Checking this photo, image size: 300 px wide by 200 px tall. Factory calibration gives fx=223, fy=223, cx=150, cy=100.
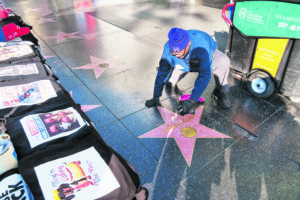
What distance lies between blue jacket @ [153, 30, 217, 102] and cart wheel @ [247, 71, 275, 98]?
0.83 meters

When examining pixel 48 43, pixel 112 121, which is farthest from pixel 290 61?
pixel 48 43

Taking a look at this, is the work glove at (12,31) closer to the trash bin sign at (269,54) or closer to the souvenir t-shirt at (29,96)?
the souvenir t-shirt at (29,96)

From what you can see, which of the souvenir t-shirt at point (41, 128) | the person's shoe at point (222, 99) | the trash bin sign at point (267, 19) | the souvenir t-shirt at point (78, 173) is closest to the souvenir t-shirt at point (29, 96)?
the souvenir t-shirt at point (41, 128)

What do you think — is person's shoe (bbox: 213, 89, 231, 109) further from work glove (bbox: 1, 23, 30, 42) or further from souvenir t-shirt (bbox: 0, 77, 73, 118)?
work glove (bbox: 1, 23, 30, 42)

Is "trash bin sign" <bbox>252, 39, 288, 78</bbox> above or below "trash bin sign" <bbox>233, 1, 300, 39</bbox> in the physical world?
below

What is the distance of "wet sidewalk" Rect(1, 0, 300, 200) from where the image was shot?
2.06 m

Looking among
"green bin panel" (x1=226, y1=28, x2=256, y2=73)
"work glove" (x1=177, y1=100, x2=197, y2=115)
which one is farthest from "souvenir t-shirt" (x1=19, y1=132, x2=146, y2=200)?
"green bin panel" (x1=226, y1=28, x2=256, y2=73)

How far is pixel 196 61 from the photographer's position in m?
2.60

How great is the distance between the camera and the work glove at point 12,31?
2994 millimetres

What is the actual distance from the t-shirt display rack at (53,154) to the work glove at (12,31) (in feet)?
4.78

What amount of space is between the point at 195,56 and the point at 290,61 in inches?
48.8

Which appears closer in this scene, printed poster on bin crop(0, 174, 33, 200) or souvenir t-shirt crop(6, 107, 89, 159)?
printed poster on bin crop(0, 174, 33, 200)

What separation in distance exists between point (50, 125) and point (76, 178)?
0.49 meters

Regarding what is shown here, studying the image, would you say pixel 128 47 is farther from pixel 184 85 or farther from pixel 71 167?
pixel 71 167
